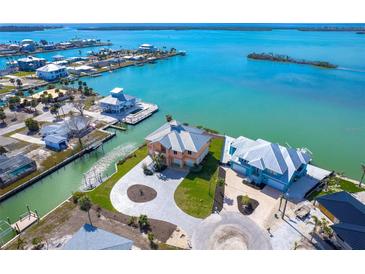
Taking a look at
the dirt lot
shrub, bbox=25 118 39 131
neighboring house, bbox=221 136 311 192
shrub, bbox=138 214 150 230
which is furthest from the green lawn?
shrub, bbox=25 118 39 131

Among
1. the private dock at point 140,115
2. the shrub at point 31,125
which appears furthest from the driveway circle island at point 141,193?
the shrub at point 31,125

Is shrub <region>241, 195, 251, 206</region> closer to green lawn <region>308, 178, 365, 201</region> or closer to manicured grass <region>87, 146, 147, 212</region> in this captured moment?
green lawn <region>308, 178, 365, 201</region>

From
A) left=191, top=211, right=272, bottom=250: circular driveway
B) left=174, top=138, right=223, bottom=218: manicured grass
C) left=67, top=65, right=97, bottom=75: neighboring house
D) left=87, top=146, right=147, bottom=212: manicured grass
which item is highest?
left=191, top=211, right=272, bottom=250: circular driveway

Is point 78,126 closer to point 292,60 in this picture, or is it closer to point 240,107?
point 240,107

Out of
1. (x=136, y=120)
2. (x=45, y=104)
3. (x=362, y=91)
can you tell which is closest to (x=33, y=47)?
(x=45, y=104)

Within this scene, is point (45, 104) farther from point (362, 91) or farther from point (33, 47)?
point (33, 47)

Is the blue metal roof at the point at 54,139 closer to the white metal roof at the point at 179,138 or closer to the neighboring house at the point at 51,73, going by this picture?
the white metal roof at the point at 179,138
